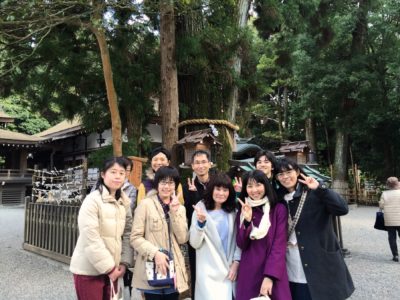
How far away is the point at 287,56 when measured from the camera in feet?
32.7

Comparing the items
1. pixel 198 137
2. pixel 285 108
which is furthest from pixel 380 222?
pixel 285 108

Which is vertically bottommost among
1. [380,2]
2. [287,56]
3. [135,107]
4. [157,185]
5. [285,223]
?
[285,223]

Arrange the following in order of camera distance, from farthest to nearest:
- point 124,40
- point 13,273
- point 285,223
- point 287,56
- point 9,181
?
1. point 9,181
2. point 287,56
3. point 124,40
4. point 13,273
5. point 285,223

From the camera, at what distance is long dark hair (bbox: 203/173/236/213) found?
2.85 m

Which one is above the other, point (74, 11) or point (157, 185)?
point (74, 11)

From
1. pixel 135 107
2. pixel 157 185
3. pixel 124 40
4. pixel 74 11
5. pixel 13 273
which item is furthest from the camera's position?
pixel 135 107

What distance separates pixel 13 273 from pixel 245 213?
4.74 meters

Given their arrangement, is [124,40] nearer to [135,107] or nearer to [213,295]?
[135,107]

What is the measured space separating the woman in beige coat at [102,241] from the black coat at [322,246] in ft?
4.16

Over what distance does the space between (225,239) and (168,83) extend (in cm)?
367

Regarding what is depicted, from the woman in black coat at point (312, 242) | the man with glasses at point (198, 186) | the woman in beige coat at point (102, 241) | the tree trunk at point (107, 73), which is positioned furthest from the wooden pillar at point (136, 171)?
the woman in black coat at point (312, 242)

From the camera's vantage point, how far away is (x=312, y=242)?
2611 millimetres

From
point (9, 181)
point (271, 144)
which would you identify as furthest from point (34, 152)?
point (271, 144)

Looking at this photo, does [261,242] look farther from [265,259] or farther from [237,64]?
[237,64]
